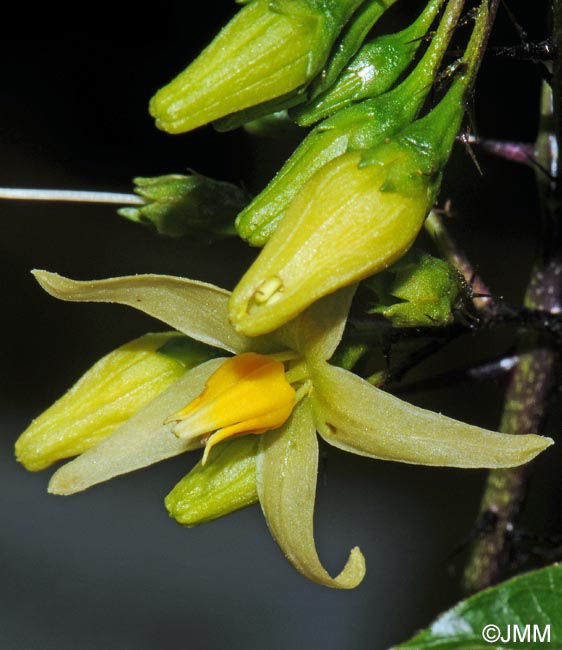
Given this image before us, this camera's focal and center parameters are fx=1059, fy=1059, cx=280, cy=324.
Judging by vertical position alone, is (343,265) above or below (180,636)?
above

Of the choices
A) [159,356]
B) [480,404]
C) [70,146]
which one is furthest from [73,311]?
[159,356]

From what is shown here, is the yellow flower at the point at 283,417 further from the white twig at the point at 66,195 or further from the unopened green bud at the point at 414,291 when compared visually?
the white twig at the point at 66,195

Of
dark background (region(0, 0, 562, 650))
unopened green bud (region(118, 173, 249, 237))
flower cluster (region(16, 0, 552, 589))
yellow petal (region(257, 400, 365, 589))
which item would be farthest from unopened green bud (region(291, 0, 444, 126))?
dark background (region(0, 0, 562, 650))

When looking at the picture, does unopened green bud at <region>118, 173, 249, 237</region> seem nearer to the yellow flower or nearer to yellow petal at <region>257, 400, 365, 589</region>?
the yellow flower

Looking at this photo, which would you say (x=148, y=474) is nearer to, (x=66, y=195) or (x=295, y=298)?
(x=66, y=195)

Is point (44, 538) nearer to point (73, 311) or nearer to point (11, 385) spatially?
point (11, 385)

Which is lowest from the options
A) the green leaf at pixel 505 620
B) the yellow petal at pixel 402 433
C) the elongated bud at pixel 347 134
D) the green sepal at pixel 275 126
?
the green leaf at pixel 505 620

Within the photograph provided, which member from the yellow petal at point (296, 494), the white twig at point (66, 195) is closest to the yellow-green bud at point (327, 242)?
the yellow petal at point (296, 494)

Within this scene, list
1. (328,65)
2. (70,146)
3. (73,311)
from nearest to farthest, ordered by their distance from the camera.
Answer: (328,65) < (70,146) < (73,311)
